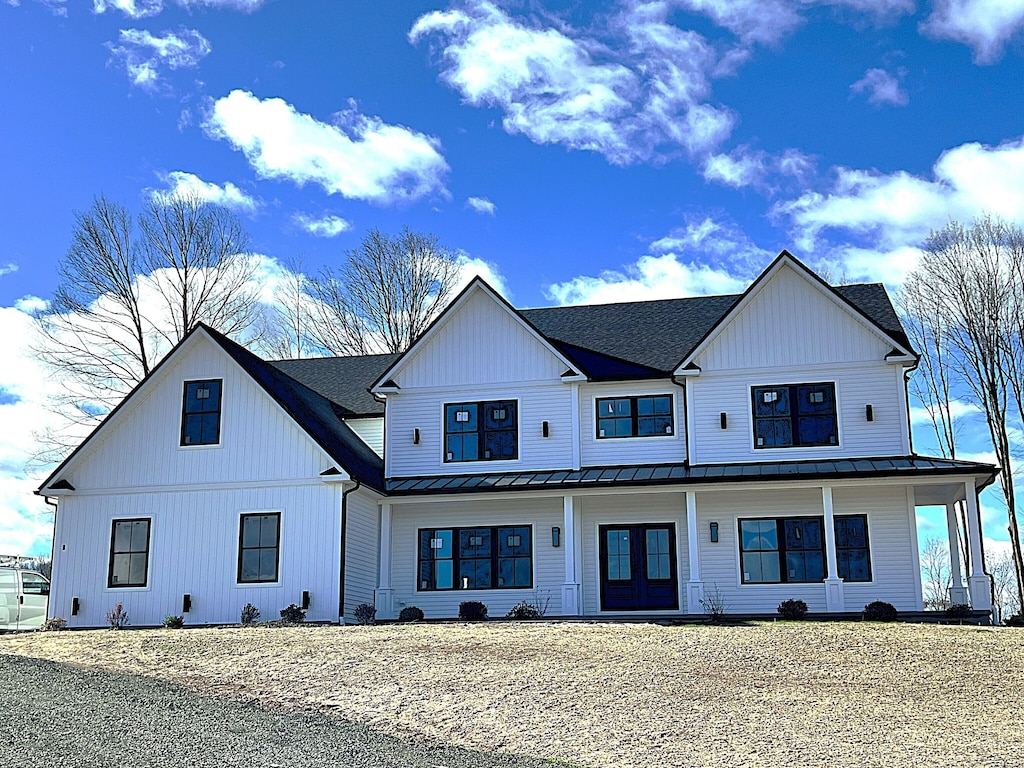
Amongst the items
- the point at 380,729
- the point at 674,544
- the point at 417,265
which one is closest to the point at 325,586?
the point at 674,544

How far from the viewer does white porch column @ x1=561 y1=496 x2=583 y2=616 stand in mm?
25328

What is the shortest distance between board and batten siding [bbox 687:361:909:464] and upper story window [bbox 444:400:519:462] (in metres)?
4.35

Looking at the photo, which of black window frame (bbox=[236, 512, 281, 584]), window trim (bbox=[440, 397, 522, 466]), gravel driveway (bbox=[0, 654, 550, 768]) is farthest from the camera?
window trim (bbox=[440, 397, 522, 466])

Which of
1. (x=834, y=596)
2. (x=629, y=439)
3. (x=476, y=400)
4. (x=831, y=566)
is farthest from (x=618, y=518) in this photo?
(x=834, y=596)

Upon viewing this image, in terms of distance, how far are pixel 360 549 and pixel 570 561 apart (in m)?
4.76

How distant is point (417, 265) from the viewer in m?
46.7

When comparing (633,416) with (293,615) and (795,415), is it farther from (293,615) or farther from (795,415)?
(293,615)

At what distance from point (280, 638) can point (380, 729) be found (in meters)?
5.95

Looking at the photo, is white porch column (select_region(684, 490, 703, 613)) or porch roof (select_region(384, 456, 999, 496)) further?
white porch column (select_region(684, 490, 703, 613))

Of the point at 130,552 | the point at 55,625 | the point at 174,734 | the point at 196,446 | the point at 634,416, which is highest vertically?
the point at 634,416

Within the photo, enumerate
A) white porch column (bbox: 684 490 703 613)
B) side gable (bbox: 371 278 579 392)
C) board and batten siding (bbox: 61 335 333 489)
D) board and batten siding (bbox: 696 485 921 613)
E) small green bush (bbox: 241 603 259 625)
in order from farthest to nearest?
side gable (bbox: 371 278 579 392), board and batten siding (bbox: 61 335 333 489), white porch column (bbox: 684 490 703 613), board and batten siding (bbox: 696 485 921 613), small green bush (bbox: 241 603 259 625)

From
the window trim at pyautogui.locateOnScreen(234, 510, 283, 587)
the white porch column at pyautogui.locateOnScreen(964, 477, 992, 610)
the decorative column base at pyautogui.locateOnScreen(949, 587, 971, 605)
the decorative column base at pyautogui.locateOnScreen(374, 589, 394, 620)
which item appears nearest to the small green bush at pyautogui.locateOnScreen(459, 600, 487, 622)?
the decorative column base at pyautogui.locateOnScreen(374, 589, 394, 620)

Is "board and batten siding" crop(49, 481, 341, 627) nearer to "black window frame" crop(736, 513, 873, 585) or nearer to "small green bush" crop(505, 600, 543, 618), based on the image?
"small green bush" crop(505, 600, 543, 618)

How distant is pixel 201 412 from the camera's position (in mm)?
26688
